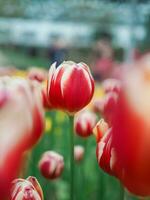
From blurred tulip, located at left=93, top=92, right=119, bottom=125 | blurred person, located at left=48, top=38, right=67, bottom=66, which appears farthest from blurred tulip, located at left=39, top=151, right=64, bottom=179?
blurred person, located at left=48, top=38, right=67, bottom=66

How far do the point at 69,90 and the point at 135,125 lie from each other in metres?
0.25

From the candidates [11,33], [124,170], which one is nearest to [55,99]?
[124,170]

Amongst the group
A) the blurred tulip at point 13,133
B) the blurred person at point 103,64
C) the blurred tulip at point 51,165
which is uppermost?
the blurred person at point 103,64

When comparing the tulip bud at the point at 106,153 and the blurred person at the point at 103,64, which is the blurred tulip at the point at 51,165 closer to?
the blurred person at the point at 103,64

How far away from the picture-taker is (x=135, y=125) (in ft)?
1.19

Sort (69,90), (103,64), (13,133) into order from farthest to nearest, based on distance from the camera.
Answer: (103,64), (69,90), (13,133)

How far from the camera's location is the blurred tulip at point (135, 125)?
35 cm

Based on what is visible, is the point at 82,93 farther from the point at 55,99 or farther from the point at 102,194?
the point at 102,194

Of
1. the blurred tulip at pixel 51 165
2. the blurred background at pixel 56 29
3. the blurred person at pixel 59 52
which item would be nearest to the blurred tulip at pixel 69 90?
the blurred tulip at pixel 51 165

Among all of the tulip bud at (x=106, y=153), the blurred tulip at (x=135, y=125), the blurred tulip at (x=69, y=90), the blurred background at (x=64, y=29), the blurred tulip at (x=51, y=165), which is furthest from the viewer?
the blurred background at (x=64, y=29)

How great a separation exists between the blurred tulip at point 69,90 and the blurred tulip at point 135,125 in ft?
0.70

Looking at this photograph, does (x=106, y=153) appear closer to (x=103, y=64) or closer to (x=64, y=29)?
(x=103, y=64)

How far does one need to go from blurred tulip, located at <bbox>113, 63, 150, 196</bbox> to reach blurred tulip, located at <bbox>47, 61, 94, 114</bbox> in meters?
0.21

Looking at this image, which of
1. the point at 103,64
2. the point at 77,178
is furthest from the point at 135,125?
the point at 103,64
